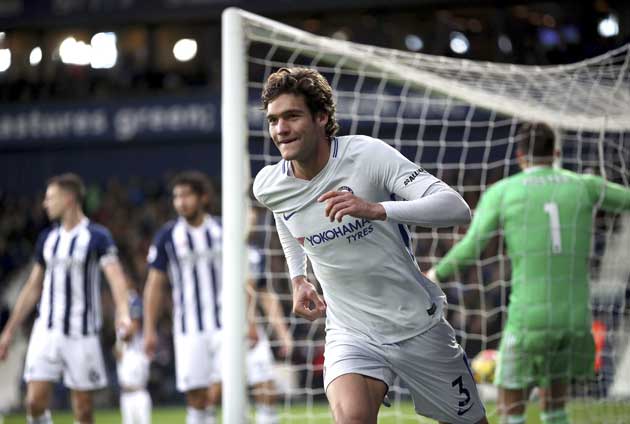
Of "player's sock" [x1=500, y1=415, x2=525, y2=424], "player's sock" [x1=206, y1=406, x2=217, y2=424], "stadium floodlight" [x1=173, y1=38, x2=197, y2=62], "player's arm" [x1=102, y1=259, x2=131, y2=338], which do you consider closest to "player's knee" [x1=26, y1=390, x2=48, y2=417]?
"player's arm" [x1=102, y1=259, x2=131, y2=338]

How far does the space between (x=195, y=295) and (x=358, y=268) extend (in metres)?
4.06

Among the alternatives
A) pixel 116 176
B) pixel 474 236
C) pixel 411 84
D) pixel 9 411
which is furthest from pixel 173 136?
pixel 474 236

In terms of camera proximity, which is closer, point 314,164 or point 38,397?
point 314,164

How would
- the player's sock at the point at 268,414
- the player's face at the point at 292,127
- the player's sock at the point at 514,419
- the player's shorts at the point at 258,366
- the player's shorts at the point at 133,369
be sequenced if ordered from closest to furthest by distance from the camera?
the player's face at the point at 292,127 → the player's sock at the point at 514,419 → the player's shorts at the point at 258,366 → the player's sock at the point at 268,414 → the player's shorts at the point at 133,369

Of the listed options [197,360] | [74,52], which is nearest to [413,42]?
[74,52]

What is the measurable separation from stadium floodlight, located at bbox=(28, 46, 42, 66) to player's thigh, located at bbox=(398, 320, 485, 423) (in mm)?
13564

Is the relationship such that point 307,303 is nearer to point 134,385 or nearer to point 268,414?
point 268,414

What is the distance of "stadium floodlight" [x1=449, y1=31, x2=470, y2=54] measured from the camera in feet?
49.2

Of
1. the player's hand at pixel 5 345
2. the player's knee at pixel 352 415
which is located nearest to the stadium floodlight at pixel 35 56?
the player's hand at pixel 5 345

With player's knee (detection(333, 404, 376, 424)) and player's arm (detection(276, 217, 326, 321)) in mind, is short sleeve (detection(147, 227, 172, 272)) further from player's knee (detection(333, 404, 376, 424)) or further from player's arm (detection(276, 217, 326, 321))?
player's knee (detection(333, 404, 376, 424))

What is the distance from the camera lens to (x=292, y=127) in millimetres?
3852

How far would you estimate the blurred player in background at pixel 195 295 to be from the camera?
7719 millimetres

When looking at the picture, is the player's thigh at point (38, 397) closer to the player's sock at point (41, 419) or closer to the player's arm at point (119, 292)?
the player's sock at point (41, 419)

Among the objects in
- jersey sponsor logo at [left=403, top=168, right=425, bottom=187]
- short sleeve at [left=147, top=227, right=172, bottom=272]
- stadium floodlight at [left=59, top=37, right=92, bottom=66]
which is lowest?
short sleeve at [left=147, top=227, right=172, bottom=272]
